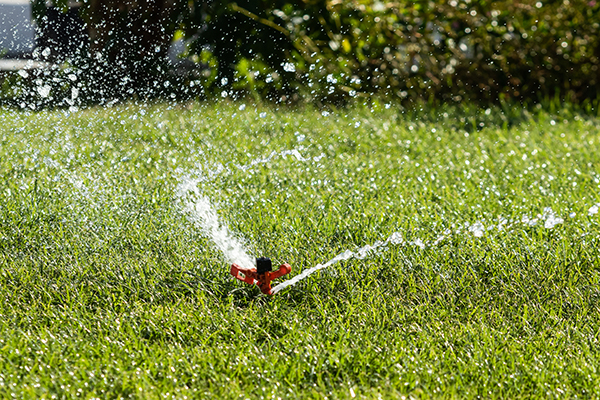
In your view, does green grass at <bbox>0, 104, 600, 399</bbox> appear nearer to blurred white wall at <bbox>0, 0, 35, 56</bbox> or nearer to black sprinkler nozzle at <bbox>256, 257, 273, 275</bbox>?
black sprinkler nozzle at <bbox>256, 257, 273, 275</bbox>

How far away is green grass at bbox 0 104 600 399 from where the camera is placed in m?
1.93

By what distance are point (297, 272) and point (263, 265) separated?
277mm

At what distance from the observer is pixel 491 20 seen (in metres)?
5.63

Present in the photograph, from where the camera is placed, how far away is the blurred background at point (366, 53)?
5.58 m

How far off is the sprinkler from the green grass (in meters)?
0.06

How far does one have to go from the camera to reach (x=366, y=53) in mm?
5637

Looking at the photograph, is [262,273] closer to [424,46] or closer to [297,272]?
[297,272]

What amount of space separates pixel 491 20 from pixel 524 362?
13.6 ft

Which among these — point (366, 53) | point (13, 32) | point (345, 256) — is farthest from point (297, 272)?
point (13, 32)

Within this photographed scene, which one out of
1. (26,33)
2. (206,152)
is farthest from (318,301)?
(26,33)

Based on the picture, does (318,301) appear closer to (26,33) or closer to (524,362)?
(524,362)

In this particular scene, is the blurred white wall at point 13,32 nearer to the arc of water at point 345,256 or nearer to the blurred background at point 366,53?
the blurred background at point 366,53

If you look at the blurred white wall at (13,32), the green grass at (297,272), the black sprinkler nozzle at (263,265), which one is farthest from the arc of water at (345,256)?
the blurred white wall at (13,32)

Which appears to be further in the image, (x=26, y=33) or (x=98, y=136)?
(x=26, y=33)
